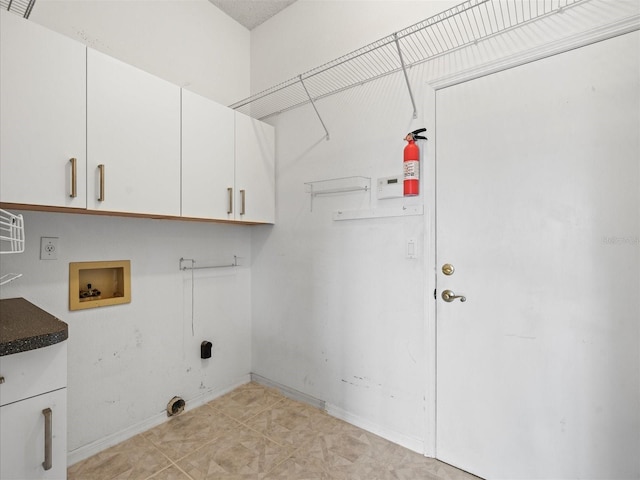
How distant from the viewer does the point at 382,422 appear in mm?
1997

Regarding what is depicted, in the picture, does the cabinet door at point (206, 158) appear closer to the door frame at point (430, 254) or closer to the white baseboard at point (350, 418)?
the door frame at point (430, 254)

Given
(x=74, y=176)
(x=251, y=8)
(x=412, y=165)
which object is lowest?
(x=74, y=176)

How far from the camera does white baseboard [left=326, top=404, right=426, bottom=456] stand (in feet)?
6.07

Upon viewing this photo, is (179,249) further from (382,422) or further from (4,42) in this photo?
(382,422)

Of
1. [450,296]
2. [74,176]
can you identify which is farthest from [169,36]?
[450,296]

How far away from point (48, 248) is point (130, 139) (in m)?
0.70

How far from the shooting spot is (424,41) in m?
1.81

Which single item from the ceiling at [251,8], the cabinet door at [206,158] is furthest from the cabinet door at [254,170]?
the ceiling at [251,8]

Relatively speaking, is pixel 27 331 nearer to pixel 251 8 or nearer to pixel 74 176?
pixel 74 176

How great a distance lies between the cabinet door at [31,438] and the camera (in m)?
0.90

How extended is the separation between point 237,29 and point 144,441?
3070mm

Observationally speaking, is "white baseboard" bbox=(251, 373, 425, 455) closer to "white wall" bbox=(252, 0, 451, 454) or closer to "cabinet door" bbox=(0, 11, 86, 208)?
"white wall" bbox=(252, 0, 451, 454)

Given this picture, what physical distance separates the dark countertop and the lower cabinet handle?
214 mm

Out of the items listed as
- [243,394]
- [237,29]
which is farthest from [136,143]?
[243,394]
